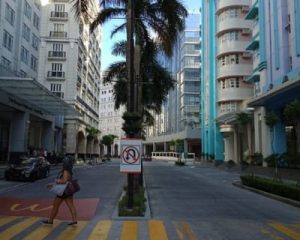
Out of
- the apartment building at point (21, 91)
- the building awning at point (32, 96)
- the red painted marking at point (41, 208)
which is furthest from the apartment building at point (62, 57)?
the red painted marking at point (41, 208)

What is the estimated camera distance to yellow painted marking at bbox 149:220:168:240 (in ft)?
33.7

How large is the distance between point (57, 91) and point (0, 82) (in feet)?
132

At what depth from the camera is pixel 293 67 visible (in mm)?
32688

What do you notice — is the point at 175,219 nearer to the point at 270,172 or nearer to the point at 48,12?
the point at 270,172

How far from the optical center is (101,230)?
1112 cm

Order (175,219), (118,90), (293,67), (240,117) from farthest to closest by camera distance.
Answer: (118,90)
(240,117)
(293,67)
(175,219)

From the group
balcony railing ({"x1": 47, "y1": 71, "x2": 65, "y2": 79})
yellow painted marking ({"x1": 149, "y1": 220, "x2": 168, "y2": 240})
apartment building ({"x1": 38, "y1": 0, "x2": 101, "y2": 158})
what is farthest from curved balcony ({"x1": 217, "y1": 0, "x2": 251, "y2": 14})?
yellow painted marking ({"x1": 149, "y1": 220, "x2": 168, "y2": 240})

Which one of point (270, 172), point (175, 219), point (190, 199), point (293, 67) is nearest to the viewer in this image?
point (175, 219)

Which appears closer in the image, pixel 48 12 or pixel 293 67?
pixel 293 67

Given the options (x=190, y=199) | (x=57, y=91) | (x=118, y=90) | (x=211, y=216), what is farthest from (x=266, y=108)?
(x=57, y=91)

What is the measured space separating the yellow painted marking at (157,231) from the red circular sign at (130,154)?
6.79 ft

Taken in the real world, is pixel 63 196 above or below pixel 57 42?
below

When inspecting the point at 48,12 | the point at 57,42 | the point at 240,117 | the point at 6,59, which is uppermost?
the point at 48,12

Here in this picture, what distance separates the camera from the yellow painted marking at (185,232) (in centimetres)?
1038
